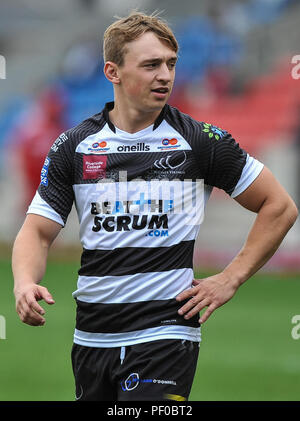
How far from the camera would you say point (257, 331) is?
36.7 feet

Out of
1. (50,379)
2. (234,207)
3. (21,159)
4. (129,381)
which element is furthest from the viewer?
(21,159)

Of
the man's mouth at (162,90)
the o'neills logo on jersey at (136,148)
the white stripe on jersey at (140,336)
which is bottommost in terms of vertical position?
the white stripe on jersey at (140,336)

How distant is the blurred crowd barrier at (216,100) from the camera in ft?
69.6

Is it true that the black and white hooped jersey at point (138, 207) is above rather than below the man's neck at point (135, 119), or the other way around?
below

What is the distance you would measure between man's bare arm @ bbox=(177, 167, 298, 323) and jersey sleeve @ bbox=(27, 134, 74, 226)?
2.48 ft

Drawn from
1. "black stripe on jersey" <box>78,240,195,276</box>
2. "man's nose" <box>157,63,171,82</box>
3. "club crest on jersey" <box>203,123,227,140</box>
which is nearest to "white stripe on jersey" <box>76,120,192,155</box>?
"club crest on jersey" <box>203,123,227,140</box>

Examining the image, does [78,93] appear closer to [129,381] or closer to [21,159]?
[21,159]

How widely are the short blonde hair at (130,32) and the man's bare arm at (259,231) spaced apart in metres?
0.80

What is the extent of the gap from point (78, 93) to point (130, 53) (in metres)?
21.3

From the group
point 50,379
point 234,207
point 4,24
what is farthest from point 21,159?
point 50,379

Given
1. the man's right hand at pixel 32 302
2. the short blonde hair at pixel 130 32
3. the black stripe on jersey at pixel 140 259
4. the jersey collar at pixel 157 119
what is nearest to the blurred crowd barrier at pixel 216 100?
the jersey collar at pixel 157 119

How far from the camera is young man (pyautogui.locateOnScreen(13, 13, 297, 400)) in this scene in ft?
13.5

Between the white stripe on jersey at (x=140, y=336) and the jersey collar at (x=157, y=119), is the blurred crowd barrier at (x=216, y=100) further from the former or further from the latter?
the white stripe on jersey at (x=140, y=336)

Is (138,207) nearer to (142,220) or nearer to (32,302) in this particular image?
(142,220)
